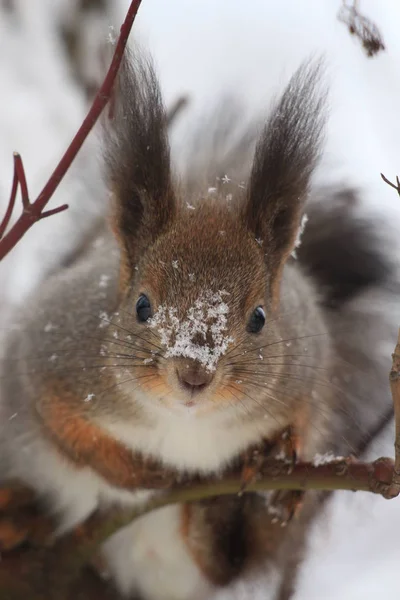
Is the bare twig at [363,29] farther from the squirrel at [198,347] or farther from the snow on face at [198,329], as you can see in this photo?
the snow on face at [198,329]

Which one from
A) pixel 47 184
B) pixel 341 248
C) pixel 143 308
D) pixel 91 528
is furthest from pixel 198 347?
pixel 341 248

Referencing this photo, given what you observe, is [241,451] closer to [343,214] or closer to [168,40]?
[343,214]

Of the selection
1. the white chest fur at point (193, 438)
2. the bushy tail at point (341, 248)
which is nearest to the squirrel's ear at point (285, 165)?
the white chest fur at point (193, 438)

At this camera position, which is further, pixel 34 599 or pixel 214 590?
pixel 214 590

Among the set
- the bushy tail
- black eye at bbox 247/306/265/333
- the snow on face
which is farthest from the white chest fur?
→ the bushy tail

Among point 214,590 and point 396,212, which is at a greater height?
point 396,212

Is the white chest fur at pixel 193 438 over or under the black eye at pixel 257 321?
under

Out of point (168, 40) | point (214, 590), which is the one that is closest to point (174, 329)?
point (214, 590)

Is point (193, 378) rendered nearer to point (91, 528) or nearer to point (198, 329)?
point (198, 329)
